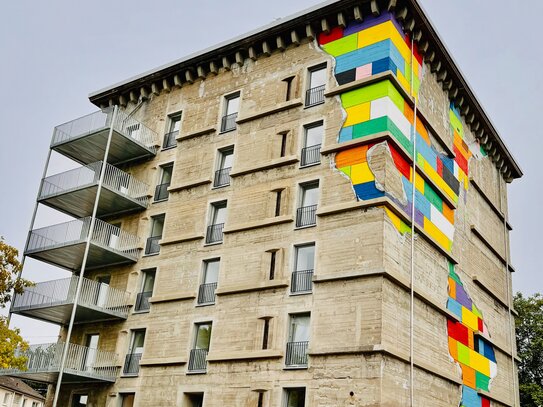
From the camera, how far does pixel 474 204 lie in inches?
1315

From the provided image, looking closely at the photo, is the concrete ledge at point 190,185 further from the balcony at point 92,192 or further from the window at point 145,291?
the window at point 145,291

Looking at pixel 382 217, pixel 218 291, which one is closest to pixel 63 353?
pixel 218 291

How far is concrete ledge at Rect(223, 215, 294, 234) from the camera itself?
26297 millimetres

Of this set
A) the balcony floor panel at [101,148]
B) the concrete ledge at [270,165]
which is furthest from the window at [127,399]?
the balcony floor panel at [101,148]

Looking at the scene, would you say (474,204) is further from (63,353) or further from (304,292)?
(63,353)

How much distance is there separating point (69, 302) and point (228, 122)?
10.8 m

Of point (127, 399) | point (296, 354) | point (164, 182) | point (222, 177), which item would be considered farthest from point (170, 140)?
point (296, 354)

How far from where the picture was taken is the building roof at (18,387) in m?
70.3

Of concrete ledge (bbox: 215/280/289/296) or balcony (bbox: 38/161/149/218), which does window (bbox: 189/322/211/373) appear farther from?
balcony (bbox: 38/161/149/218)

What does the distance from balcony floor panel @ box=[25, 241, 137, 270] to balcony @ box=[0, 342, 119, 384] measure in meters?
4.13

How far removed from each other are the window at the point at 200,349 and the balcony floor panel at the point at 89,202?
7359 mm

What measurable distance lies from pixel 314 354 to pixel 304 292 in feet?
8.04

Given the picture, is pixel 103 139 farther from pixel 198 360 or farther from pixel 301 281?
pixel 301 281

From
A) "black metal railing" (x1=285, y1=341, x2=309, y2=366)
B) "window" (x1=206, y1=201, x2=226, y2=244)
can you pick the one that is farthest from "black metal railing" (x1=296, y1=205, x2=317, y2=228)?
"black metal railing" (x1=285, y1=341, x2=309, y2=366)
